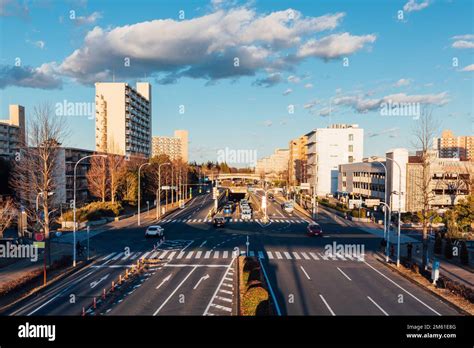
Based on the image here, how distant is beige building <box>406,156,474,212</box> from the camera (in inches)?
2153

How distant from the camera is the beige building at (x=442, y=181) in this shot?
54.7m

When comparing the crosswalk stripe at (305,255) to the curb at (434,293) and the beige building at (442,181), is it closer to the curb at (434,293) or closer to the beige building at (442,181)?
the curb at (434,293)

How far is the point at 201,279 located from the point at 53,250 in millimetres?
15778

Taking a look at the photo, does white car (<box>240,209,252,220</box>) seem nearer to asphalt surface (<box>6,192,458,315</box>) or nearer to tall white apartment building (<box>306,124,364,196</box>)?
asphalt surface (<box>6,192,458,315</box>)

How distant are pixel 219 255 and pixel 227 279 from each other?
25.3 ft

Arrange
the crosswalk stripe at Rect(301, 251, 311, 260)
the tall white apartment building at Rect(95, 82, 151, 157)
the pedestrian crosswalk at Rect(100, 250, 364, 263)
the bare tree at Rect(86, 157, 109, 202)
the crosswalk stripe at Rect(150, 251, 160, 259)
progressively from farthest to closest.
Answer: the tall white apartment building at Rect(95, 82, 151, 157) → the bare tree at Rect(86, 157, 109, 202) → the crosswalk stripe at Rect(301, 251, 311, 260) → the crosswalk stripe at Rect(150, 251, 160, 259) → the pedestrian crosswalk at Rect(100, 250, 364, 263)

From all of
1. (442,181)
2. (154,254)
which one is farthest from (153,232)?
(442,181)

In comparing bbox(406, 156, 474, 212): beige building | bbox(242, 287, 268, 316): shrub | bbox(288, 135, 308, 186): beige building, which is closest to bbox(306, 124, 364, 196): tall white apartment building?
bbox(288, 135, 308, 186): beige building

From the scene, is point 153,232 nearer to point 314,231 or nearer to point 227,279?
point 314,231

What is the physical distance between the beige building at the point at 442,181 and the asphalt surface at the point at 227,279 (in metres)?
18.0

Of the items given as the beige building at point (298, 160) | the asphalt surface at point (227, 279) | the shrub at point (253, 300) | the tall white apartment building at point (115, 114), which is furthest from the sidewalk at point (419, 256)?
the beige building at point (298, 160)

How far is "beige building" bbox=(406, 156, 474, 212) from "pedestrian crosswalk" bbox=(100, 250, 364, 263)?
2997cm
